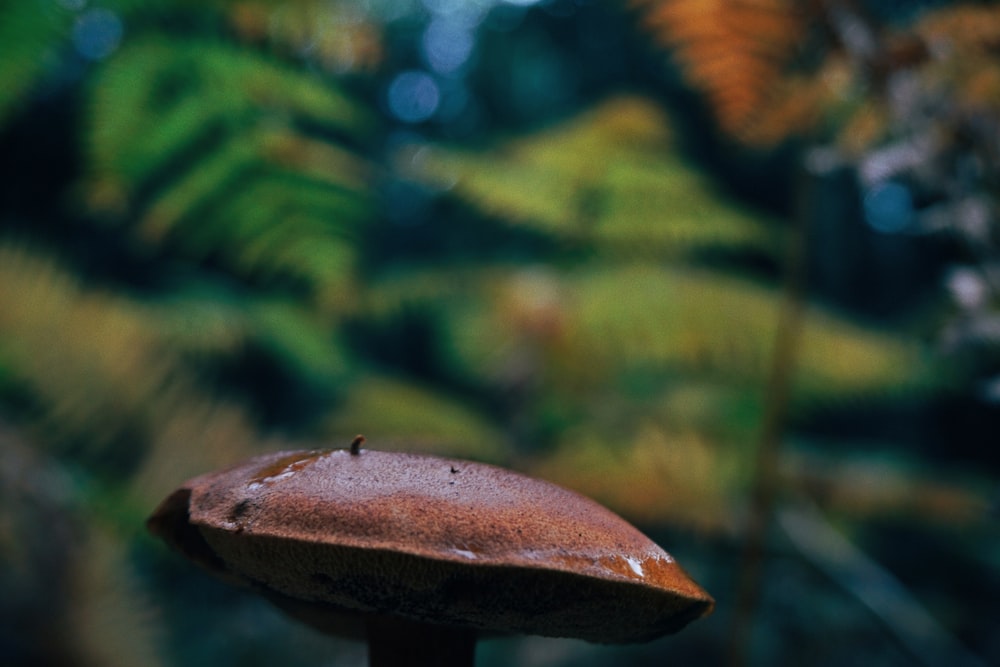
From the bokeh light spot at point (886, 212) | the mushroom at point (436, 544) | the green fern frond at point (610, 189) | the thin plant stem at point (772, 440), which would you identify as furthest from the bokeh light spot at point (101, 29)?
the bokeh light spot at point (886, 212)

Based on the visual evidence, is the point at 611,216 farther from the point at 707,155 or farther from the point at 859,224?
the point at 859,224

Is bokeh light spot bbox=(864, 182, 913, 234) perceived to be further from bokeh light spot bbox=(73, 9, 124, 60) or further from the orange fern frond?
bokeh light spot bbox=(73, 9, 124, 60)

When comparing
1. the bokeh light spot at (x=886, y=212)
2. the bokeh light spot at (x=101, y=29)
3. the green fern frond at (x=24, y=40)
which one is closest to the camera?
the green fern frond at (x=24, y=40)

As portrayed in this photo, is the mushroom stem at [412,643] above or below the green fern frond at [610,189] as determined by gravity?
below

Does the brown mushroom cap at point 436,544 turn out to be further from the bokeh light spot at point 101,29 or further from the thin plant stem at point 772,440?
the bokeh light spot at point 101,29

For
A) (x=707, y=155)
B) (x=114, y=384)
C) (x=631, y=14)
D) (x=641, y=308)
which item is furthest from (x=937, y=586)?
(x=114, y=384)

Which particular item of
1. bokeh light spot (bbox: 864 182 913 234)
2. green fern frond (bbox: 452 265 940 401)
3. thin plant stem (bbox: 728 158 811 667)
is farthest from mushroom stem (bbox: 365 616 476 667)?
bokeh light spot (bbox: 864 182 913 234)

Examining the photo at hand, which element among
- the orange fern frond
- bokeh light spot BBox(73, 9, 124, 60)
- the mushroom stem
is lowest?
the mushroom stem
